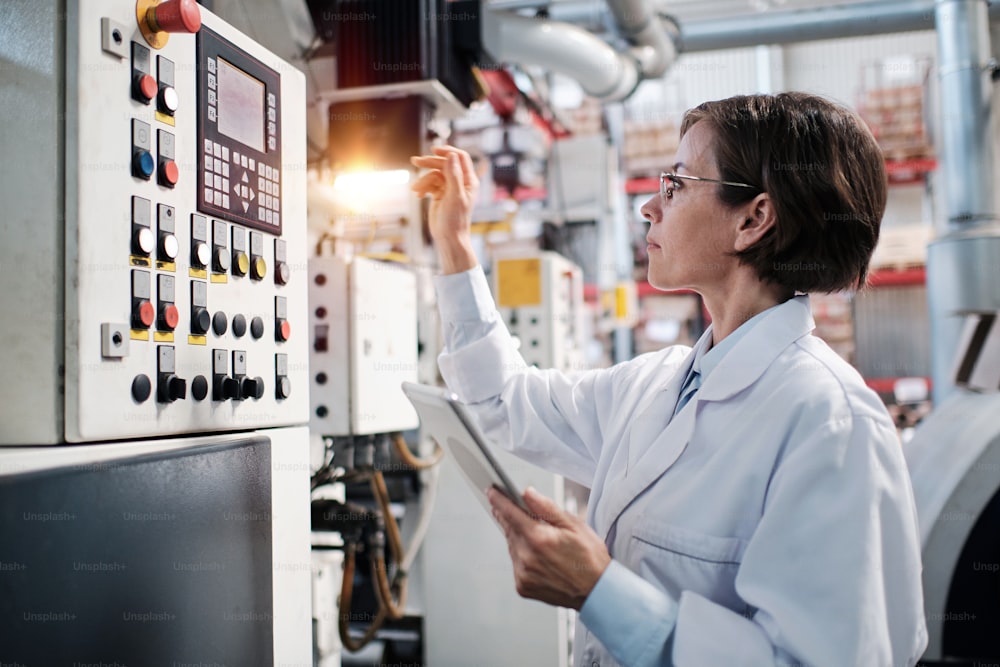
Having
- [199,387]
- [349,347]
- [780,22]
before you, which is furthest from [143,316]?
[780,22]

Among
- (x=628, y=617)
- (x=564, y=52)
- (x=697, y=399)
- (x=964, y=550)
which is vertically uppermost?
(x=564, y=52)

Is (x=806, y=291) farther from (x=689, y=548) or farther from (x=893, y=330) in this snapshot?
(x=893, y=330)

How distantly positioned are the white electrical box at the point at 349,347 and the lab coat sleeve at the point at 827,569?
1.15 meters

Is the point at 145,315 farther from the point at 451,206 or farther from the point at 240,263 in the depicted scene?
the point at 451,206

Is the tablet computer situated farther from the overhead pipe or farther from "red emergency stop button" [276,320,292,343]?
the overhead pipe

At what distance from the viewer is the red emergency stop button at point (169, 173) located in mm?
927

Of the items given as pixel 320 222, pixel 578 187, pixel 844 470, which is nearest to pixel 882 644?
pixel 844 470

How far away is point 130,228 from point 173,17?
0.26m

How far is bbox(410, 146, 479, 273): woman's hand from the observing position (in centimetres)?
146

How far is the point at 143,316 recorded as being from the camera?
0.88 metres

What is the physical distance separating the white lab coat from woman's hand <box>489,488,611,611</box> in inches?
4.7

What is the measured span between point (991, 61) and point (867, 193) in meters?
2.31

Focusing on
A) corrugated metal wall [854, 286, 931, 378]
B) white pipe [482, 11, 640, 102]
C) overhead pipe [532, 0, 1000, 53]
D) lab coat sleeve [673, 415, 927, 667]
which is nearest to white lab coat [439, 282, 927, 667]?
lab coat sleeve [673, 415, 927, 667]

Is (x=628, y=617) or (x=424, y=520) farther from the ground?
(x=628, y=617)
